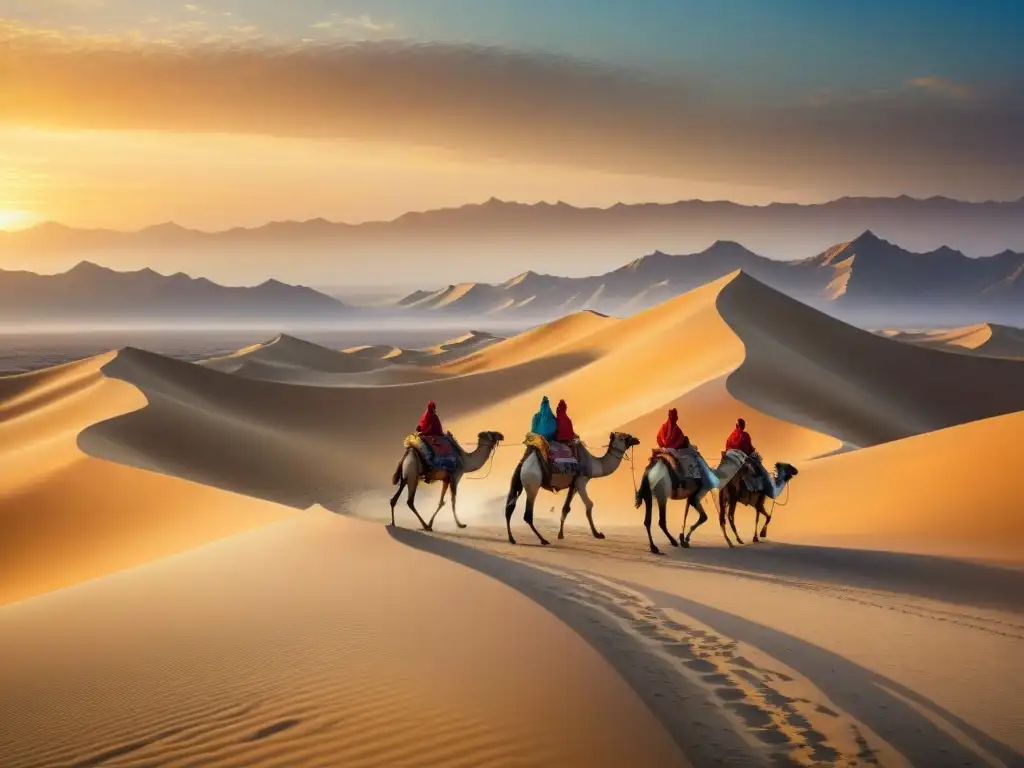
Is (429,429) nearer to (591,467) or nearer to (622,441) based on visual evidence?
(591,467)

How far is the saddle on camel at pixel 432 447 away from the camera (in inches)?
605

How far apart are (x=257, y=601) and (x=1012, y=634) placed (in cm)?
760

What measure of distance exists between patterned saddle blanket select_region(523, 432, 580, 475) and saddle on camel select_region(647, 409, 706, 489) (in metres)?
1.21

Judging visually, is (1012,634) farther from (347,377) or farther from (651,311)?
(347,377)

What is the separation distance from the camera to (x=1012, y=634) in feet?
30.8

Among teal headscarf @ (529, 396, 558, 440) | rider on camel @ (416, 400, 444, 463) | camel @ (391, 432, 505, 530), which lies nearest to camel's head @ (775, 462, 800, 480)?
teal headscarf @ (529, 396, 558, 440)

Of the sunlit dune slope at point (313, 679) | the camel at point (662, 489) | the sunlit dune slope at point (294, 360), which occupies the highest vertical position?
the sunlit dune slope at point (294, 360)

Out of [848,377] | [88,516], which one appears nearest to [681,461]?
[88,516]

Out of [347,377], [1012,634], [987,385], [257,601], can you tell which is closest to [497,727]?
[257,601]

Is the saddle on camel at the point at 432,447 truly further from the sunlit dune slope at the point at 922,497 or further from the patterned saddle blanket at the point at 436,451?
the sunlit dune slope at the point at 922,497

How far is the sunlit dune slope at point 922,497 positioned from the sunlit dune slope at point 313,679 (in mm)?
9906

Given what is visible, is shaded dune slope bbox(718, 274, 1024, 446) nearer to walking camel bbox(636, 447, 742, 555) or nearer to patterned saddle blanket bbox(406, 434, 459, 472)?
walking camel bbox(636, 447, 742, 555)

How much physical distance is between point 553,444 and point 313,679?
→ 7974 mm

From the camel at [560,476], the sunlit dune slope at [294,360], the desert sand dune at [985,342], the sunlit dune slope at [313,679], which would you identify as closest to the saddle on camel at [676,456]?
the camel at [560,476]
